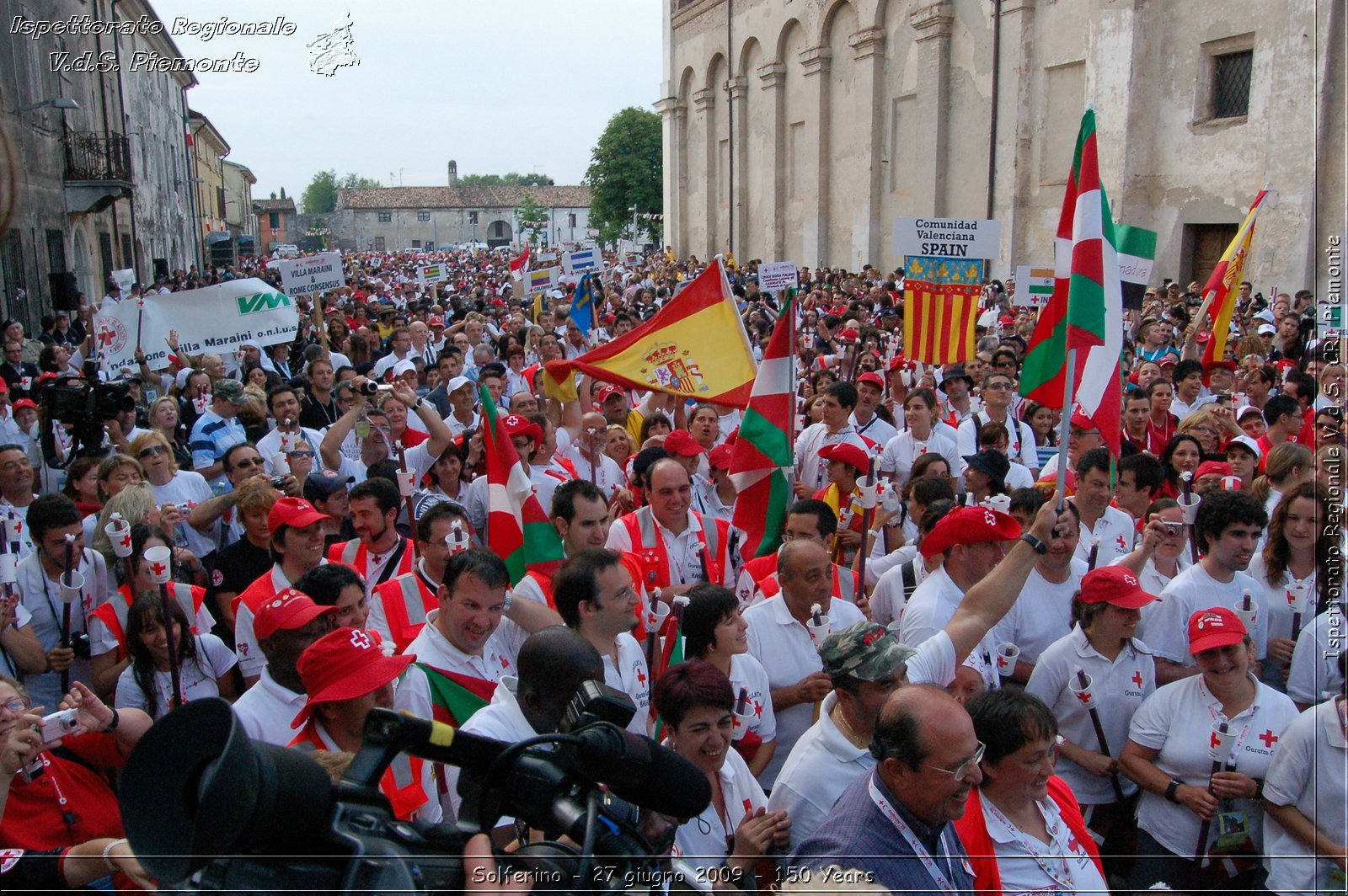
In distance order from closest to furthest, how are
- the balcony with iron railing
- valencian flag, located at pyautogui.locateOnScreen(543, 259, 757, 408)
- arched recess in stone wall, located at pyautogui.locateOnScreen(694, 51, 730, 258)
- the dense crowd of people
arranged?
the dense crowd of people
valencian flag, located at pyautogui.locateOnScreen(543, 259, 757, 408)
the balcony with iron railing
arched recess in stone wall, located at pyautogui.locateOnScreen(694, 51, 730, 258)

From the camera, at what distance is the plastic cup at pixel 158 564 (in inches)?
177

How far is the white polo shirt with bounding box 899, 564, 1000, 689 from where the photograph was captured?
4426mm

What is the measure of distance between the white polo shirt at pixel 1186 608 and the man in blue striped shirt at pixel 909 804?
2422 millimetres

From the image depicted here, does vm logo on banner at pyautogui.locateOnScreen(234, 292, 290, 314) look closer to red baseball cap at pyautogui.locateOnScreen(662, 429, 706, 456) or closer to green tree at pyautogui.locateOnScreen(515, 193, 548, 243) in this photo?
red baseball cap at pyautogui.locateOnScreen(662, 429, 706, 456)

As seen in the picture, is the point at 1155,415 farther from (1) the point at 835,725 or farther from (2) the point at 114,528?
(2) the point at 114,528

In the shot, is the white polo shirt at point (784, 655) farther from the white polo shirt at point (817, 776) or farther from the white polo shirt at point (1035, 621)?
the white polo shirt at point (817, 776)

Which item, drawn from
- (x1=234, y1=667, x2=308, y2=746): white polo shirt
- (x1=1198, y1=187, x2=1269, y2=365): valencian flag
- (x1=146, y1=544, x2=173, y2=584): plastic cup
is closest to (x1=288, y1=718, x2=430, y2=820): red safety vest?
(x1=234, y1=667, x2=308, y2=746): white polo shirt

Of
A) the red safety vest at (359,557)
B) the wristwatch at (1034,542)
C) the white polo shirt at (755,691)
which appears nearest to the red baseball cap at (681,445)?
the red safety vest at (359,557)

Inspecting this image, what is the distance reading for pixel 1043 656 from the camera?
4.47 metres

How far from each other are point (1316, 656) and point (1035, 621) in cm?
117

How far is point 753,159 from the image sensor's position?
41312 millimetres

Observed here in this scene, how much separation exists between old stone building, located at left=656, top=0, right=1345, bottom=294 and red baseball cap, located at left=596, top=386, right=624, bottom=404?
21.2ft

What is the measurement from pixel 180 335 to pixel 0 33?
10958 mm

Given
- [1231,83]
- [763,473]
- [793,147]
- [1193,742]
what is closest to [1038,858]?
[1193,742]
